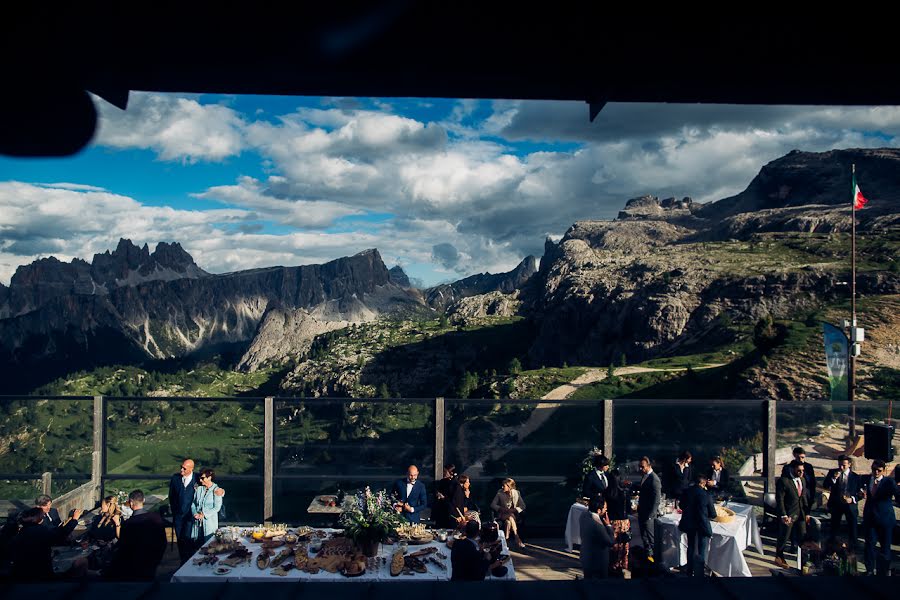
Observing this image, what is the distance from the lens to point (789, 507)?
34.0ft

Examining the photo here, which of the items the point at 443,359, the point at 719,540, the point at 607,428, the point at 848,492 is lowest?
the point at 443,359

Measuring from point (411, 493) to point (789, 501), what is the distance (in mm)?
6422

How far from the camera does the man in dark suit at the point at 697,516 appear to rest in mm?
9061

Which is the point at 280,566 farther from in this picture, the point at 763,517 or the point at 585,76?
the point at 763,517

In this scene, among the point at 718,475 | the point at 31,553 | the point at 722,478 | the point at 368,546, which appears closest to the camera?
the point at 31,553

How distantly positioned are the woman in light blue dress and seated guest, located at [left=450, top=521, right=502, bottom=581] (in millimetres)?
4065

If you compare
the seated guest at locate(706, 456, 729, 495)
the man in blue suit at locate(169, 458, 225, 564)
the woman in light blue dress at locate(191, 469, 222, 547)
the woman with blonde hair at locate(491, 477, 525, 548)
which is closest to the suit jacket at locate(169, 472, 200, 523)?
the man in blue suit at locate(169, 458, 225, 564)

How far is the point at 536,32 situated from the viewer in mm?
2805

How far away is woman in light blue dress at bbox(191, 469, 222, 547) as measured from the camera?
30.2 feet

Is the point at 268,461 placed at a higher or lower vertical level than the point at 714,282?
lower

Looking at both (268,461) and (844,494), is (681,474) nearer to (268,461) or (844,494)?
(844,494)

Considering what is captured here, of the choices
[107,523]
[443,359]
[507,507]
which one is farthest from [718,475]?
[443,359]

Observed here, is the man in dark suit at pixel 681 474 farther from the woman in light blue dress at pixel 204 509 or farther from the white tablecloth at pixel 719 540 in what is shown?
the woman in light blue dress at pixel 204 509

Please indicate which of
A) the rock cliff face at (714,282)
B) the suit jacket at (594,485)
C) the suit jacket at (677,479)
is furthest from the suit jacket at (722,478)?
the rock cliff face at (714,282)
